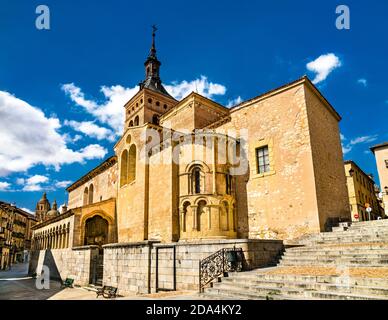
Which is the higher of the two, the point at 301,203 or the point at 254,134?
the point at 254,134

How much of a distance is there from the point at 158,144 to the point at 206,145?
5080 millimetres

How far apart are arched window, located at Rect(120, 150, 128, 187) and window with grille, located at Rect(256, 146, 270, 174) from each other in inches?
485

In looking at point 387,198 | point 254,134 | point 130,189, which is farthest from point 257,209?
point 387,198

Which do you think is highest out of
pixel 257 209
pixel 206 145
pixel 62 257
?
pixel 206 145

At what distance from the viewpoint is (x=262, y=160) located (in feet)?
49.0

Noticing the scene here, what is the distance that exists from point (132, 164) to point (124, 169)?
1337 millimetres

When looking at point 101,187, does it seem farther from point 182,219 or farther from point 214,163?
point 214,163

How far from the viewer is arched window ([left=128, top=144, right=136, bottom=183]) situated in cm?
2258

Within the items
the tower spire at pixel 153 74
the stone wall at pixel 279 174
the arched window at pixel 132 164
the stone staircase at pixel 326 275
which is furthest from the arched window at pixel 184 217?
the tower spire at pixel 153 74

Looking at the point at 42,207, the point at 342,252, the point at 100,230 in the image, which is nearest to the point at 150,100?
the point at 100,230

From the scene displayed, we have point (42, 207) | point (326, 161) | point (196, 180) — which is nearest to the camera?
point (326, 161)

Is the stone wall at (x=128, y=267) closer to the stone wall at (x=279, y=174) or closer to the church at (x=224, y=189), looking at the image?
the church at (x=224, y=189)

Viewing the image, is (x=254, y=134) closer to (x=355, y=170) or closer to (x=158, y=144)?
(x=158, y=144)
